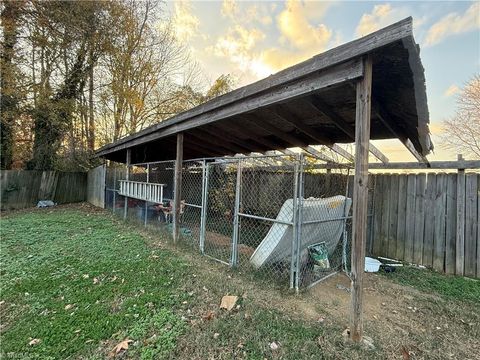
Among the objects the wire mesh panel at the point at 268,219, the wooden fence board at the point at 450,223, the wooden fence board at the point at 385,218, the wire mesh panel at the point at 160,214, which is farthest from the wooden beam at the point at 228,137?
the wooden fence board at the point at 450,223

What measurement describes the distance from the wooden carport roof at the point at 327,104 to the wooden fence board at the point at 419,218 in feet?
1.62

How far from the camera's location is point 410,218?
4879 mm

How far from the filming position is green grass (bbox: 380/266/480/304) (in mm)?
3497

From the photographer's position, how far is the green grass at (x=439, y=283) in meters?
3.50

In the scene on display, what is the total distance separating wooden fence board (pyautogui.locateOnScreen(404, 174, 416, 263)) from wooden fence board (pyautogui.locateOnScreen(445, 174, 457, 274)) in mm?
522

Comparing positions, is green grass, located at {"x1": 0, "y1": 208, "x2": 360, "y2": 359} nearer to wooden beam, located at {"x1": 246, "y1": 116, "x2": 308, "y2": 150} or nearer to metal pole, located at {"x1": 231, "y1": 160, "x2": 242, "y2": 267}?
metal pole, located at {"x1": 231, "y1": 160, "x2": 242, "y2": 267}

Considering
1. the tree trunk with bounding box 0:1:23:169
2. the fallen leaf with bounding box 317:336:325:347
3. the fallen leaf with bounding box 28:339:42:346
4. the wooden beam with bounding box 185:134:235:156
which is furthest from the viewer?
the tree trunk with bounding box 0:1:23:169

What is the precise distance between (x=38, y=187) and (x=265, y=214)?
10.1m

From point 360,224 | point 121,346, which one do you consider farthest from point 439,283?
point 121,346

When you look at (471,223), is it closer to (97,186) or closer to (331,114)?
(331,114)

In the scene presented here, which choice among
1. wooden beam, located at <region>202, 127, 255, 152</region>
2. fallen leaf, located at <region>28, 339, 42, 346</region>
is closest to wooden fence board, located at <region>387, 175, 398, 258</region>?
wooden beam, located at <region>202, 127, 255, 152</region>

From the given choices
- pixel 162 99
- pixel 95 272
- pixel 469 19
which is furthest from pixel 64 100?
pixel 469 19

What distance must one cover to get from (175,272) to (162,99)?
11.2 meters

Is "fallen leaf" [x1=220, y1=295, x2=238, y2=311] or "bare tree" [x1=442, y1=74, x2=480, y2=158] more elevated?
"bare tree" [x1=442, y1=74, x2=480, y2=158]
